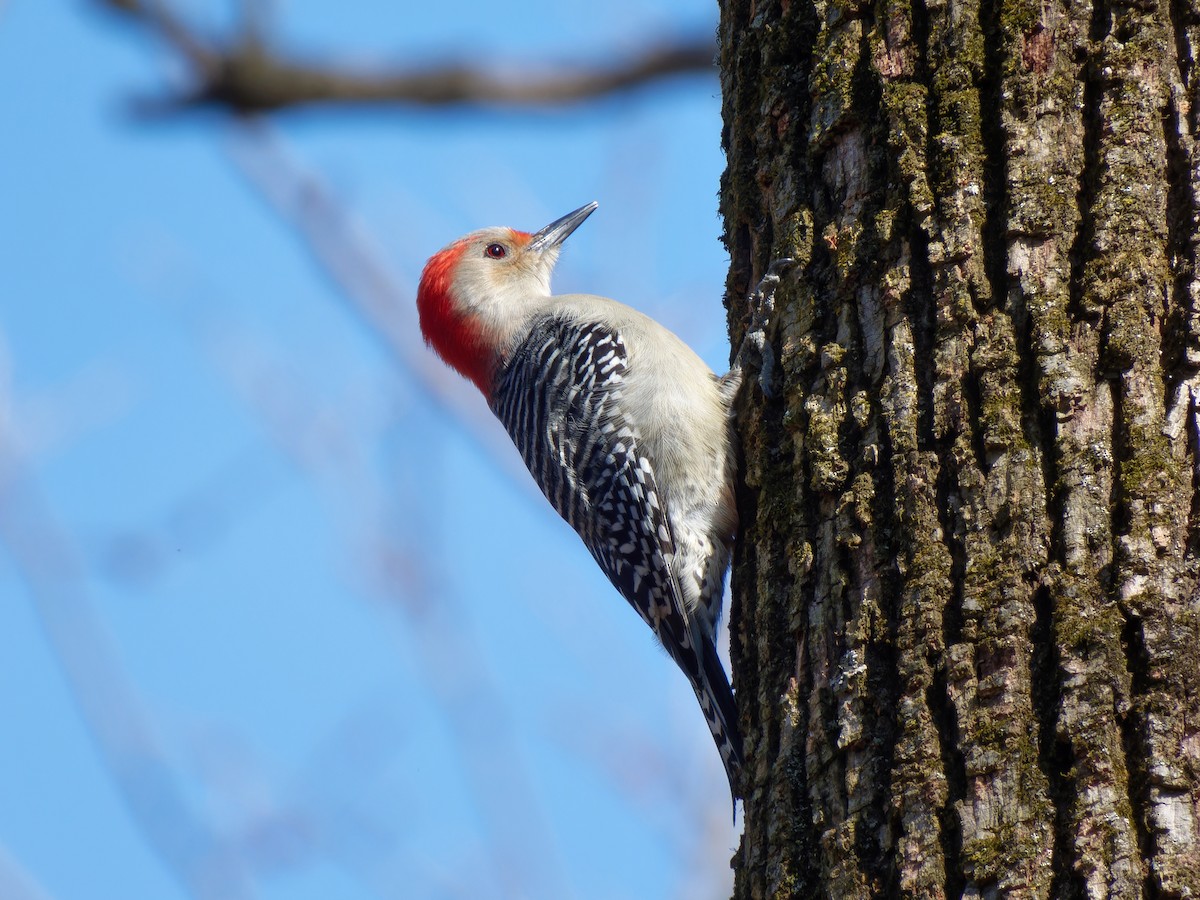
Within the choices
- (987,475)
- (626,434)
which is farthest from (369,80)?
(987,475)

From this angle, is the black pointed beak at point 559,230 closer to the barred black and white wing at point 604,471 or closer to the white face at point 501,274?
the white face at point 501,274

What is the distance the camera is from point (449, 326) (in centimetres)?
682

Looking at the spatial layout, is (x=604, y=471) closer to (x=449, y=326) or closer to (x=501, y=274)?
(x=449, y=326)

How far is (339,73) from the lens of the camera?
16.2ft

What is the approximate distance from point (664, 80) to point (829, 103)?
7.40 ft

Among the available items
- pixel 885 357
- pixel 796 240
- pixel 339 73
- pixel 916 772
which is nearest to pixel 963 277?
pixel 885 357

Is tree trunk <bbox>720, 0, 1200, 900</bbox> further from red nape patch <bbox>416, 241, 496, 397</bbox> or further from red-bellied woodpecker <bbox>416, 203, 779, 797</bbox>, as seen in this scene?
red nape patch <bbox>416, 241, 496, 397</bbox>

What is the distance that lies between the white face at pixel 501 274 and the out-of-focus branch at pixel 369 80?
1486 millimetres

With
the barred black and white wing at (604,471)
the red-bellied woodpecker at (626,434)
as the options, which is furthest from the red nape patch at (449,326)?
the barred black and white wing at (604,471)

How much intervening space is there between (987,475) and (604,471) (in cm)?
270

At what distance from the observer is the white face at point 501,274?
677cm

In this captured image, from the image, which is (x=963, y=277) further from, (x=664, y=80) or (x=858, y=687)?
(x=664, y=80)

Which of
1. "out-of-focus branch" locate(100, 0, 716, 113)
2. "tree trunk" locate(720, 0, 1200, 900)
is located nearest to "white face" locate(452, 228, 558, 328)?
"out-of-focus branch" locate(100, 0, 716, 113)

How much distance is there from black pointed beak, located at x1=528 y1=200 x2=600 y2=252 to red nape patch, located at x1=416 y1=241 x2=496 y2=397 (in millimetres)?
427
